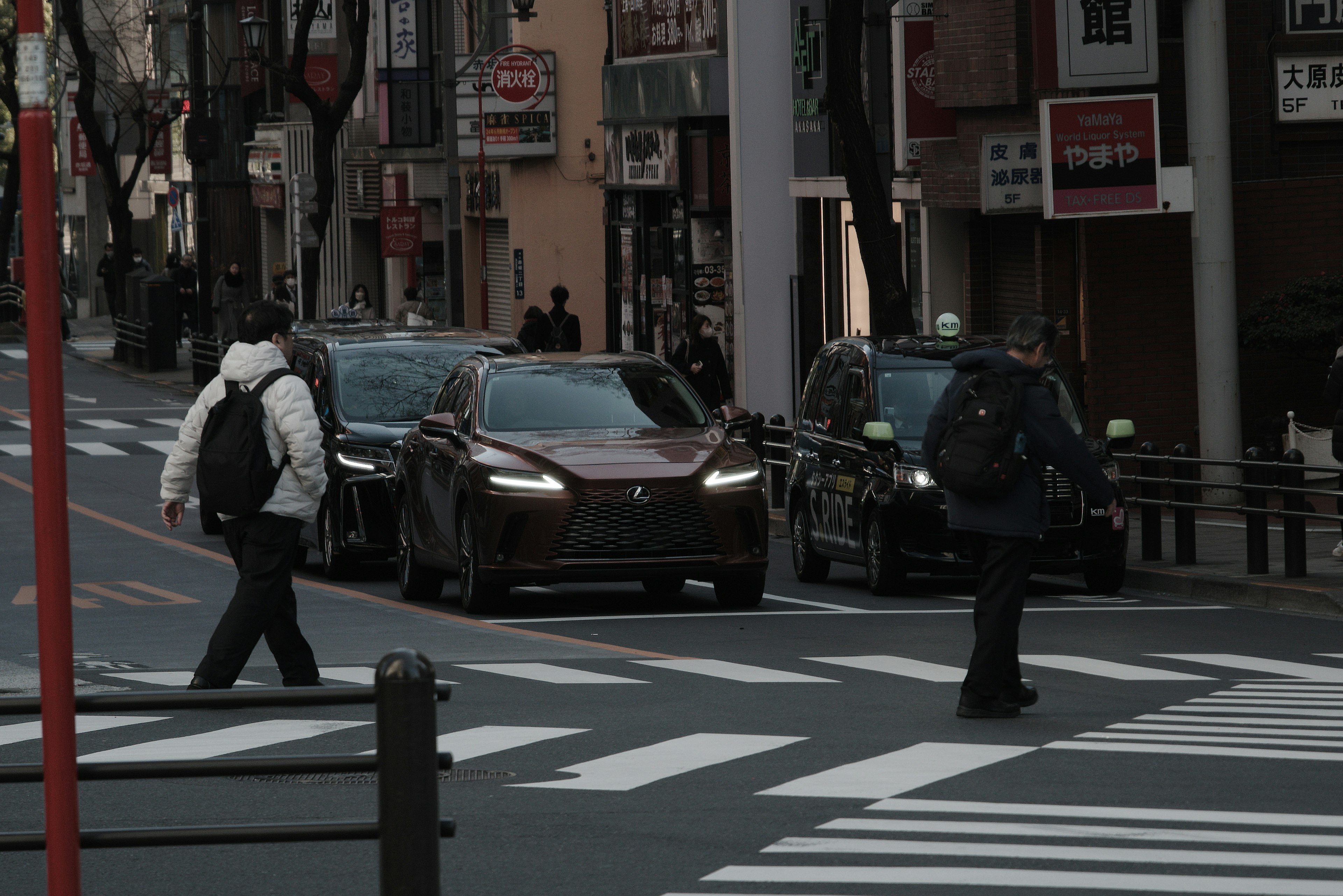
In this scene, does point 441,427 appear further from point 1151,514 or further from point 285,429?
point 1151,514

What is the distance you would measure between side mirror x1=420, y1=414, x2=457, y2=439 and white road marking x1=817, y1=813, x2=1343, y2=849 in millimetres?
8118

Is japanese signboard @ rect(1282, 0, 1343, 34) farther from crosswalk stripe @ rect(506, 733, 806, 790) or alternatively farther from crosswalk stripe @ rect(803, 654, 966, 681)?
crosswalk stripe @ rect(506, 733, 806, 790)

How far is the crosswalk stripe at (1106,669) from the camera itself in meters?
11.6

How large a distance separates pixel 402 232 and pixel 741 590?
33.2 m

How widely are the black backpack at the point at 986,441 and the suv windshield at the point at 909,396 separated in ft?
19.9

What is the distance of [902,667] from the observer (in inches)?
477

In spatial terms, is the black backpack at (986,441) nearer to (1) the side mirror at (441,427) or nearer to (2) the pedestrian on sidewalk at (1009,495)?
(2) the pedestrian on sidewalk at (1009,495)

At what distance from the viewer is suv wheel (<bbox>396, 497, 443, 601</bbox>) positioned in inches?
643

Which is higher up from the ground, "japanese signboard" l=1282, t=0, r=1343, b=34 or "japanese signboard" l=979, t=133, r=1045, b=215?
"japanese signboard" l=1282, t=0, r=1343, b=34

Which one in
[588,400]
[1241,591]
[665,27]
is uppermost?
[665,27]

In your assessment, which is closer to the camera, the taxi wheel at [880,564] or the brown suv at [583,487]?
the brown suv at [583,487]

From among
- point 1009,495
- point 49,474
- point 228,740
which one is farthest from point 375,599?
point 49,474

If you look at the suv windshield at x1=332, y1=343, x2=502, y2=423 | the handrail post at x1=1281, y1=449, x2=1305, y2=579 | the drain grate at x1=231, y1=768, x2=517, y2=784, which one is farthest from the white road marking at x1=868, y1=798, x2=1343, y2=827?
the suv windshield at x1=332, y1=343, x2=502, y2=423

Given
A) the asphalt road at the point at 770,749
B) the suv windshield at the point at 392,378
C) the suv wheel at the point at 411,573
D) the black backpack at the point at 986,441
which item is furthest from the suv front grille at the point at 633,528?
the black backpack at the point at 986,441
